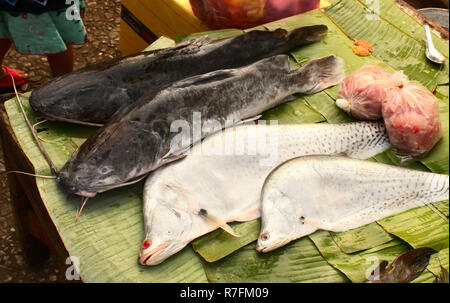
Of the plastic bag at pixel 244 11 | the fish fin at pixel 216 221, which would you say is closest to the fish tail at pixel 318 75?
the plastic bag at pixel 244 11

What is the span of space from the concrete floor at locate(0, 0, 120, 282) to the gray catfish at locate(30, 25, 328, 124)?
1.18 metres

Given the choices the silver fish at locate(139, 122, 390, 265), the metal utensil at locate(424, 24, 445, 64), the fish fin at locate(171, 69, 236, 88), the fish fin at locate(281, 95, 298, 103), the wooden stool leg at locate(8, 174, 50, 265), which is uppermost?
the metal utensil at locate(424, 24, 445, 64)

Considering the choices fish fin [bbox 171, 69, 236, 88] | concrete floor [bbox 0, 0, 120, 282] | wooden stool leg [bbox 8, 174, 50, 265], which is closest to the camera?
fish fin [bbox 171, 69, 236, 88]

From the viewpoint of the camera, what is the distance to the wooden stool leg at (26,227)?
2.37 meters

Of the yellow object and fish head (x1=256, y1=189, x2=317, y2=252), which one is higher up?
the yellow object

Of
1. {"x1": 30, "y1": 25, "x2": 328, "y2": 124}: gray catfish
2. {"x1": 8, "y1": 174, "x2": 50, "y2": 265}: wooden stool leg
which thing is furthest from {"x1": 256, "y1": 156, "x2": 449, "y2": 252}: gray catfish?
{"x1": 8, "y1": 174, "x2": 50, "y2": 265}: wooden stool leg

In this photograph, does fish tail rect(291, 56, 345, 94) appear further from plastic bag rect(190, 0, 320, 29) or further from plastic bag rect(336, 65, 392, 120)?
plastic bag rect(190, 0, 320, 29)

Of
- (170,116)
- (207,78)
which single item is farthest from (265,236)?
(207,78)

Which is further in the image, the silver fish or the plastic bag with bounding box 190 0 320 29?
the plastic bag with bounding box 190 0 320 29

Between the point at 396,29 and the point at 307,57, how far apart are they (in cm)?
55

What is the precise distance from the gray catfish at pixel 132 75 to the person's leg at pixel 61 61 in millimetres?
1351

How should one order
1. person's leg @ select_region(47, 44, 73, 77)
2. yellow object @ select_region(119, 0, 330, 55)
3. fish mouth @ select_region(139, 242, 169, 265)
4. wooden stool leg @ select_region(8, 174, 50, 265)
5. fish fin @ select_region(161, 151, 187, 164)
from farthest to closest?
person's leg @ select_region(47, 44, 73, 77), yellow object @ select_region(119, 0, 330, 55), wooden stool leg @ select_region(8, 174, 50, 265), fish fin @ select_region(161, 151, 187, 164), fish mouth @ select_region(139, 242, 169, 265)

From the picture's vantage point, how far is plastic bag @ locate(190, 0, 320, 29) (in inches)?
104

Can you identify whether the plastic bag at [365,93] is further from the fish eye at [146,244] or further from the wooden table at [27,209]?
the wooden table at [27,209]
